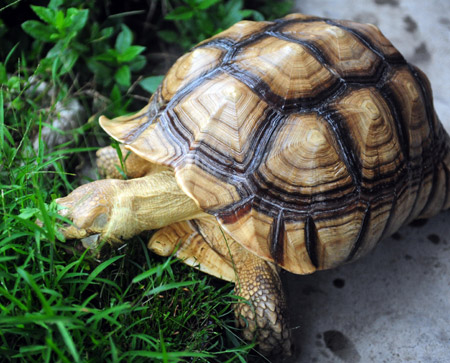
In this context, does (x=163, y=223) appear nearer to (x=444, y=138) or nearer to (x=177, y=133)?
(x=177, y=133)

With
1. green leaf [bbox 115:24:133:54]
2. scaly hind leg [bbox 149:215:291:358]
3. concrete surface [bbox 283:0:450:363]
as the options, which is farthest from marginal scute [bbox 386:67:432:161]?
green leaf [bbox 115:24:133:54]

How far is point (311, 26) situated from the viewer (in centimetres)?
228

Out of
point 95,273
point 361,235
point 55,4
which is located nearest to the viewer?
point 95,273

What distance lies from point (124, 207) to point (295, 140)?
804 mm

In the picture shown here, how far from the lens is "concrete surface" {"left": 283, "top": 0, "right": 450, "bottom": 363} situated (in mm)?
2244

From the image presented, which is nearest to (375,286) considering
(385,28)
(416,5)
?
(385,28)

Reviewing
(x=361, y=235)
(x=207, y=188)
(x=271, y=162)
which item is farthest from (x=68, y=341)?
(x=361, y=235)

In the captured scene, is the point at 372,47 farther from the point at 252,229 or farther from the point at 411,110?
the point at 252,229

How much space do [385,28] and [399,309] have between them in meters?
2.34

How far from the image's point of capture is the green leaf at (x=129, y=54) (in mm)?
2896

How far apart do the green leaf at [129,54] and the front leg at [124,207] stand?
1.06 m

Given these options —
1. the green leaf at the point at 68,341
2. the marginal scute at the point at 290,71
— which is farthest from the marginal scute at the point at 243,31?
the green leaf at the point at 68,341

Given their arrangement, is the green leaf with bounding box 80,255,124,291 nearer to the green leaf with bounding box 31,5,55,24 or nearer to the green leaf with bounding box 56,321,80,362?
the green leaf with bounding box 56,321,80,362

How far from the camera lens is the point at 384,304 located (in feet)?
7.91
